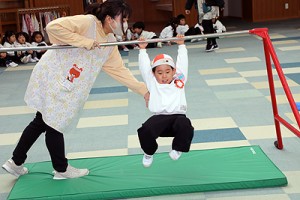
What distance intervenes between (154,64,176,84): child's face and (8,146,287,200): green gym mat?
0.66m

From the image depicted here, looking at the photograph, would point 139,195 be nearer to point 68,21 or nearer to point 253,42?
point 68,21

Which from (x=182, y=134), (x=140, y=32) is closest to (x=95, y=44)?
(x=182, y=134)

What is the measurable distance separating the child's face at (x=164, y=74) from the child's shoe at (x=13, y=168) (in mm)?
1206

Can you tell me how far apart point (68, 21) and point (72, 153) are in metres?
1.48

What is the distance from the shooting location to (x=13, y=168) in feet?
12.6

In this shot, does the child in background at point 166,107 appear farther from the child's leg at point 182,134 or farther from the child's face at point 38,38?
the child's face at point 38,38

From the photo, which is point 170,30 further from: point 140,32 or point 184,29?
point 140,32

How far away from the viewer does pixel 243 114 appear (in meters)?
5.35

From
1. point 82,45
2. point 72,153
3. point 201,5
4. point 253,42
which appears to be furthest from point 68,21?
point 253,42

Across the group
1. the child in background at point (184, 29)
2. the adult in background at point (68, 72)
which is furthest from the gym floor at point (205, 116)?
the child in background at point (184, 29)

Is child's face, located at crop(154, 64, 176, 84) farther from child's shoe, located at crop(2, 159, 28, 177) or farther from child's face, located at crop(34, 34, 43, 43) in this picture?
child's face, located at crop(34, 34, 43, 43)

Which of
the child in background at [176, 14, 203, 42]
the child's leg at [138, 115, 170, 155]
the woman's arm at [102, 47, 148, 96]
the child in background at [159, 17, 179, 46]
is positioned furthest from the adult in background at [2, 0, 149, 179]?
the child in background at [176, 14, 203, 42]

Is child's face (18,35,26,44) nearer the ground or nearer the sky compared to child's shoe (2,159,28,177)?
nearer the sky

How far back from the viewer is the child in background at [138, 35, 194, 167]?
135 inches
